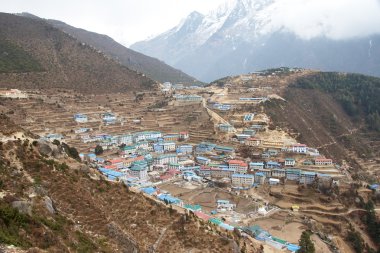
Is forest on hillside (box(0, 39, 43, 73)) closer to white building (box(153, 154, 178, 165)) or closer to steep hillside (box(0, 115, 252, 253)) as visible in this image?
white building (box(153, 154, 178, 165))

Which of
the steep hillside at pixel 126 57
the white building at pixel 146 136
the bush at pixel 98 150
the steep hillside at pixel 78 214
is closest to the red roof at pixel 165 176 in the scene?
the bush at pixel 98 150

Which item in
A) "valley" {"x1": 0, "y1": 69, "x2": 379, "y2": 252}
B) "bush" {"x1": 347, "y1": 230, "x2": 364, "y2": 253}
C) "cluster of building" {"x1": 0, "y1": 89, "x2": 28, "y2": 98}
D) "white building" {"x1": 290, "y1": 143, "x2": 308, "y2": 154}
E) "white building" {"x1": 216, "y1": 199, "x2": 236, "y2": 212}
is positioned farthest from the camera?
"cluster of building" {"x1": 0, "y1": 89, "x2": 28, "y2": 98}

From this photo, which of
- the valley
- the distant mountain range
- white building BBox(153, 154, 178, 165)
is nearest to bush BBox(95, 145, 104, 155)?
the valley

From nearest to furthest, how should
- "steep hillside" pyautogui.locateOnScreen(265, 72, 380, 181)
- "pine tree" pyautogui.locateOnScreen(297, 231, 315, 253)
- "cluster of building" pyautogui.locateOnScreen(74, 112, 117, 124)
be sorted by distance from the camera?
"pine tree" pyautogui.locateOnScreen(297, 231, 315, 253)
"cluster of building" pyautogui.locateOnScreen(74, 112, 117, 124)
"steep hillside" pyautogui.locateOnScreen(265, 72, 380, 181)

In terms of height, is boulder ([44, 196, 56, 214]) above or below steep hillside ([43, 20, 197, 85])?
below

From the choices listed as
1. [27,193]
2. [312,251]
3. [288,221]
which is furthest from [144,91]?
[27,193]

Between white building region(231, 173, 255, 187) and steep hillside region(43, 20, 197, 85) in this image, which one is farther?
steep hillside region(43, 20, 197, 85)

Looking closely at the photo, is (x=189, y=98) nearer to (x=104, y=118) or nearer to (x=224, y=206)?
(x=104, y=118)

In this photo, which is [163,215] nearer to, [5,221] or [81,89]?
[5,221]
